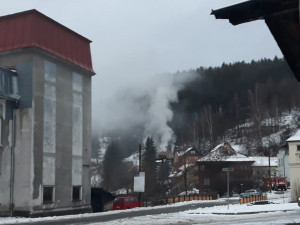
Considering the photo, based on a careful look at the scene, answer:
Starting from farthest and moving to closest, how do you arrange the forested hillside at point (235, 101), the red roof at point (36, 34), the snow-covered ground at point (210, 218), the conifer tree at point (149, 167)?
the forested hillside at point (235, 101)
the conifer tree at point (149, 167)
the red roof at point (36, 34)
the snow-covered ground at point (210, 218)

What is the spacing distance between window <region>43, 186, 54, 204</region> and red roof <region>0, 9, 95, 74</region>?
972 cm

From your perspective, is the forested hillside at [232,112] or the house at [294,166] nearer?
the house at [294,166]

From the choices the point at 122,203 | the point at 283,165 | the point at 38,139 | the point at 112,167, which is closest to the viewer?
the point at 38,139

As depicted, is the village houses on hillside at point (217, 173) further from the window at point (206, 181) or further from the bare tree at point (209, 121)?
the bare tree at point (209, 121)

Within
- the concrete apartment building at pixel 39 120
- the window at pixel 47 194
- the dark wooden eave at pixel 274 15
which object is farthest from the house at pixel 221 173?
the dark wooden eave at pixel 274 15

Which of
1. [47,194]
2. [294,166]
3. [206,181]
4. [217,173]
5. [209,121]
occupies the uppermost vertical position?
[209,121]

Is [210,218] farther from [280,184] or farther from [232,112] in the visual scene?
[232,112]

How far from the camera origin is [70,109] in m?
35.8

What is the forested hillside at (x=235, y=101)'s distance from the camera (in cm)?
12188

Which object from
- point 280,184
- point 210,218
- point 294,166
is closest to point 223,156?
point 280,184

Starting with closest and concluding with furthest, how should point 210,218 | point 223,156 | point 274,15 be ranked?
point 274,15 < point 210,218 < point 223,156

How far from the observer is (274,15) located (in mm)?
4816

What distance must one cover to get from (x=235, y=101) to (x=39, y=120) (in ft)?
367

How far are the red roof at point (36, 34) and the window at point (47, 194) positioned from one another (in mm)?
9719
